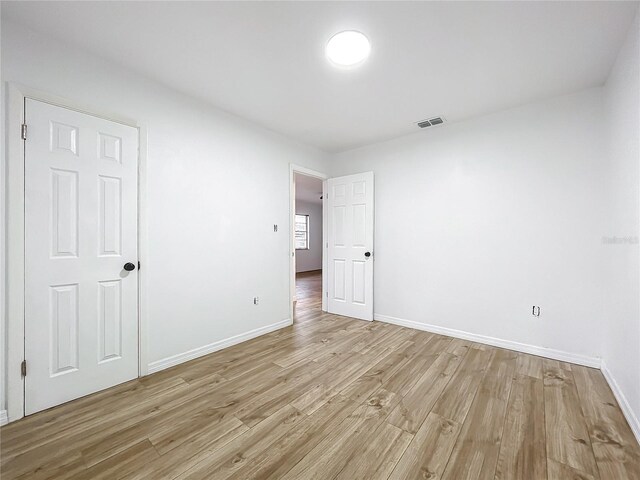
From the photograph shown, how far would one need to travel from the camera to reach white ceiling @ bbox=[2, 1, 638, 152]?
162 cm

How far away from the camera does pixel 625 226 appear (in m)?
1.88

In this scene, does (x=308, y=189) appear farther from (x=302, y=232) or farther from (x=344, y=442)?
(x=344, y=442)

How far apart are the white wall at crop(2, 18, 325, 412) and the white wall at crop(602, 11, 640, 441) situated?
123 inches

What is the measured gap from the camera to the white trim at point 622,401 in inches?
62.8

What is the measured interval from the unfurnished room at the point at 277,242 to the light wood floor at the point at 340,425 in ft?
0.05

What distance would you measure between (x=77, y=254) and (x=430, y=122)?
3650mm

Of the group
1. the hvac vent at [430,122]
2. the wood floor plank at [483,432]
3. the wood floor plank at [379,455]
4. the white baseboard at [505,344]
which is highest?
A: the hvac vent at [430,122]

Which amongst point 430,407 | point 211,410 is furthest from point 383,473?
point 211,410

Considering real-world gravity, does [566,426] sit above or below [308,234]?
below

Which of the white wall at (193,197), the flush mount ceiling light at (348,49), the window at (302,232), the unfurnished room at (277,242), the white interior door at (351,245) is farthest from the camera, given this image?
the window at (302,232)

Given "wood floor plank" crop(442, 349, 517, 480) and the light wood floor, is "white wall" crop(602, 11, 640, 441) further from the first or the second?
"wood floor plank" crop(442, 349, 517, 480)

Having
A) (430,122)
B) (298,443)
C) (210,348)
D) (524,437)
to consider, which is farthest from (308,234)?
(524,437)

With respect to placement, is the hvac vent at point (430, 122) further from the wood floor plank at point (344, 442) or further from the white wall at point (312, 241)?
the white wall at point (312, 241)

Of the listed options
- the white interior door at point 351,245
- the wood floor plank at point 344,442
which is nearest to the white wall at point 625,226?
the wood floor plank at point 344,442
